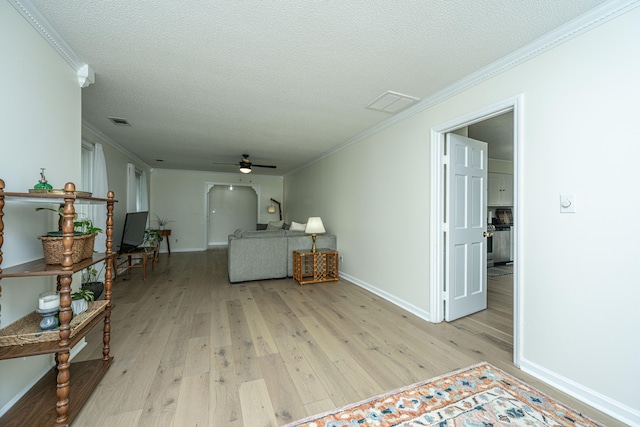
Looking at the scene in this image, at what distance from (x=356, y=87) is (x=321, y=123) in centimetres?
112

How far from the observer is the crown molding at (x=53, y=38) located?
1.55 metres

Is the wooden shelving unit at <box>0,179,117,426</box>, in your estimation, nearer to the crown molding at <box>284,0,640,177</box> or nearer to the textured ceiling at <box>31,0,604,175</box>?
the textured ceiling at <box>31,0,604,175</box>

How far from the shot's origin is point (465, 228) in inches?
117

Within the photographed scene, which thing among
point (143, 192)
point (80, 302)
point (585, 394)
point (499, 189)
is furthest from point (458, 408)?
point (143, 192)

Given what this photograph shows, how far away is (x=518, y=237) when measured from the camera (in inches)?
81.0

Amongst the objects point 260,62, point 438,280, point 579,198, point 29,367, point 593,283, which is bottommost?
point 29,367

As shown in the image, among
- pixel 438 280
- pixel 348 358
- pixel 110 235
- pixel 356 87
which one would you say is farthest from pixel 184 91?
pixel 438 280

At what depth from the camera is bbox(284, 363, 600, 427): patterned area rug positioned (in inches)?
Answer: 57.8

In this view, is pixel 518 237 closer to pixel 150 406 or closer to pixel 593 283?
pixel 593 283

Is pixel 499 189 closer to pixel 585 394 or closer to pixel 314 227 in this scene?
pixel 314 227

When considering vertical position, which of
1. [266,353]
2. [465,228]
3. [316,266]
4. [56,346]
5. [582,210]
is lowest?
[266,353]

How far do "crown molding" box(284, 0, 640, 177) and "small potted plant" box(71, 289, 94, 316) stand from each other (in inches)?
137

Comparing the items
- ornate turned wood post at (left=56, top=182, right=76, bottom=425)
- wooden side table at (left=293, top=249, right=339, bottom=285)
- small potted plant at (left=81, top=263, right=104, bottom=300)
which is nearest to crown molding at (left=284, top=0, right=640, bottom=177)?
wooden side table at (left=293, top=249, right=339, bottom=285)

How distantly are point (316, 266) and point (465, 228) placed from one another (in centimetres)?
246
